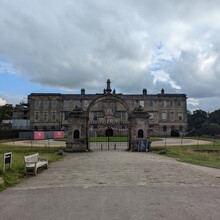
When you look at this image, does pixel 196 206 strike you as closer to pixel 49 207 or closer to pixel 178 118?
pixel 49 207

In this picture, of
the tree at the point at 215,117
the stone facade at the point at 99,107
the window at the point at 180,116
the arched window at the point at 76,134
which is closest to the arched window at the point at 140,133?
the arched window at the point at 76,134

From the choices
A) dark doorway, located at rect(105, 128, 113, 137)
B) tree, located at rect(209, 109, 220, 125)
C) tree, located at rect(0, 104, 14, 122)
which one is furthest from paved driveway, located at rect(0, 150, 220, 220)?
tree, located at rect(209, 109, 220, 125)

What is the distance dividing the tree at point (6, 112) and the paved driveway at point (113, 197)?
270ft

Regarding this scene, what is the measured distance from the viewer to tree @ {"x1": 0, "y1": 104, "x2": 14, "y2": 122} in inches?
3451

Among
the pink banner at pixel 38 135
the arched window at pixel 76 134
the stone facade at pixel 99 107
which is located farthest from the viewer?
the stone facade at pixel 99 107

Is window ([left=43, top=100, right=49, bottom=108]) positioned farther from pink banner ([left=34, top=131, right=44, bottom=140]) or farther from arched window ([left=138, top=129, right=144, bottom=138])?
arched window ([left=138, top=129, right=144, bottom=138])

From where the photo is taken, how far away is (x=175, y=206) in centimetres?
649

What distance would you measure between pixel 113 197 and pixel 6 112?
291 feet

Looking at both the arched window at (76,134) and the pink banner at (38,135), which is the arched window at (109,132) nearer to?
the pink banner at (38,135)

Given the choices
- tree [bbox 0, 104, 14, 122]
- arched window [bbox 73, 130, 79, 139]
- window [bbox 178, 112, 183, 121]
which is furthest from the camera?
tree [bbox 0, 104, 14, 122]

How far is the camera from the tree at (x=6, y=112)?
288 feet

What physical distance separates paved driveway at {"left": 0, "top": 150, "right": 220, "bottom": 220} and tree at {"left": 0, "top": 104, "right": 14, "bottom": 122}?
82417mm

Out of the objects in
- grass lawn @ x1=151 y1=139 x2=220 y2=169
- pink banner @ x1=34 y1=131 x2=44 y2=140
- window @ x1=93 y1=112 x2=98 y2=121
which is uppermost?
window @ x1=93 y1=112 x2=98 y2=121

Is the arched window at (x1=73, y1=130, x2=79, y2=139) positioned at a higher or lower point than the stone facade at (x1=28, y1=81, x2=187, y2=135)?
lower
